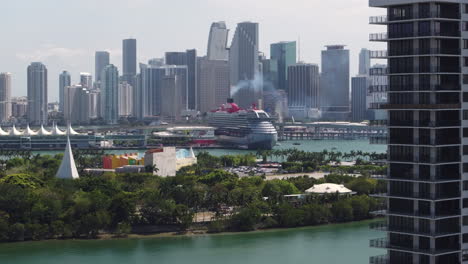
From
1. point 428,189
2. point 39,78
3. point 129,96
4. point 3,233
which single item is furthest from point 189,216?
point 129,96

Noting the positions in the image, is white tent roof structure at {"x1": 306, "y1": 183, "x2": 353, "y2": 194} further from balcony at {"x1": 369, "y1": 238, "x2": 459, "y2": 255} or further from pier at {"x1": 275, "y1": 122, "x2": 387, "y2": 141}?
pier at {"x1": 275, "y1": 122, "x2": 387, "y2": 141}

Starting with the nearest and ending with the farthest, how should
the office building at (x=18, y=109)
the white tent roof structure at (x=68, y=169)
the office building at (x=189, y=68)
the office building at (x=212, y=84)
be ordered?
1. the white tent roof structure at (x=68, y=169)
2. the office building at (x=212, y=84)
3. the office building at (x=189, y=68)
4. the office building at (x=18, y=109)

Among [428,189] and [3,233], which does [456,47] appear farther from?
[3,233]

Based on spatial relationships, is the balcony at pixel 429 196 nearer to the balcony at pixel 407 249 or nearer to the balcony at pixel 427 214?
the balcony at pixel 427 214

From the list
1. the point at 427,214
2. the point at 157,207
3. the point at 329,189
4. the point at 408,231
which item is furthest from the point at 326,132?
the point at 427,214

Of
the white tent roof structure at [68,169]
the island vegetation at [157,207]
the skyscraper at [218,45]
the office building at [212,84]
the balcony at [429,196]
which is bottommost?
the island vegetation at [157,207]

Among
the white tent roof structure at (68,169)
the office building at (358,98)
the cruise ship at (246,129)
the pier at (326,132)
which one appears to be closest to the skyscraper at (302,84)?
the office building at (358,98)

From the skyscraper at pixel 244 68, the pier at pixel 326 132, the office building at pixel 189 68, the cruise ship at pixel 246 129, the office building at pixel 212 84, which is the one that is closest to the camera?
the cruise ship at pixel 246 129
